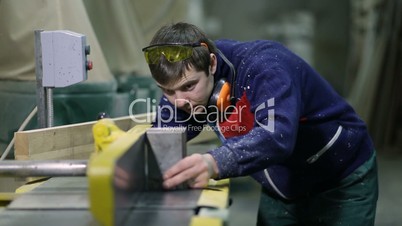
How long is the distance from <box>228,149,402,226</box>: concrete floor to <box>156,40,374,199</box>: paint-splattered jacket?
1465mm

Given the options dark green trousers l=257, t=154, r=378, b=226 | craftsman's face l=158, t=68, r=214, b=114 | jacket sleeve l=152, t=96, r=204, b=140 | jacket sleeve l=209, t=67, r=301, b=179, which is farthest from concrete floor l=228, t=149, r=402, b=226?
jacket sleeve l=209, t=67, r=301, b=179

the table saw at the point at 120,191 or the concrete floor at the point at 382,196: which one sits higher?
the table saw at the point at 120,191

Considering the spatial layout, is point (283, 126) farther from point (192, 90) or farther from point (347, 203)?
point (347, 203)

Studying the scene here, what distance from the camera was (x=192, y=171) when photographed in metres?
1.15

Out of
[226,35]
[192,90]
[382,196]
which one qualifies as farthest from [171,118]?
[226,35]

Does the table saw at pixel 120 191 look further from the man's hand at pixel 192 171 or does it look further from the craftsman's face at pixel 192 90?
the craftsman's face at pixel 192 90

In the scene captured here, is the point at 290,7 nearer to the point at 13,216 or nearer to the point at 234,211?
the point at 234,211

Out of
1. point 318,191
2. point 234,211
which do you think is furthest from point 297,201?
point 234,211

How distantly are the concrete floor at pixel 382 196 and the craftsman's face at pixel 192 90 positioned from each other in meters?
1.65

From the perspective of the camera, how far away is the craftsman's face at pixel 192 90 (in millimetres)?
1361

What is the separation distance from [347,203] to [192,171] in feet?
2.02

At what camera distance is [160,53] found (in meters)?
1.33

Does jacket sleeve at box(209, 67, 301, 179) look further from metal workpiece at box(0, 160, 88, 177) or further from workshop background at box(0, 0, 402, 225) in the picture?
workshop background at box(0, 0, 402, 225)

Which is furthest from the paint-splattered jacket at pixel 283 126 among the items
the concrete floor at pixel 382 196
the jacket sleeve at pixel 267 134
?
the concrete floor at pixel 382 196
